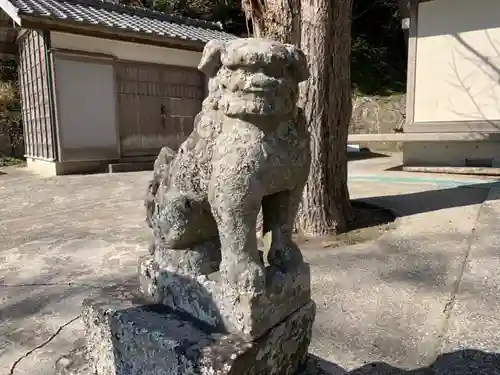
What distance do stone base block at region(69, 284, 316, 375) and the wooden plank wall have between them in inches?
293

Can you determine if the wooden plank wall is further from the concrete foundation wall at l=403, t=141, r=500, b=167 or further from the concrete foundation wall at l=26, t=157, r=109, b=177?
the concrete foundation wall at l=403, t=141, r=500, b=167

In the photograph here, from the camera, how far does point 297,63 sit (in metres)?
1.15

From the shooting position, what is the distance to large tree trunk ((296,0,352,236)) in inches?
137

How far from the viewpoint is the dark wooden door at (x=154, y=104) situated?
895cm

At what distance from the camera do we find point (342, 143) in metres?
3.79

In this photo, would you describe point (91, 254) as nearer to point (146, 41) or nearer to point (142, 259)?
point (142, 259)

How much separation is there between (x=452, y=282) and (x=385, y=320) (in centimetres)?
73

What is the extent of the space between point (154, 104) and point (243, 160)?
8.73 m

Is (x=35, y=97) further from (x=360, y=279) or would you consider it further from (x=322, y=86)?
(x=360, y=279)

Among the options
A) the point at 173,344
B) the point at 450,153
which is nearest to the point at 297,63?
the point at 173,344

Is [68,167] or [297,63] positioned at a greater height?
[297,63]

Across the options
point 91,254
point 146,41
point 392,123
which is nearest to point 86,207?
point 91,254

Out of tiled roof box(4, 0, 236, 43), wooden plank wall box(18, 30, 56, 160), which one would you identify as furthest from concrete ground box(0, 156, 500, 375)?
tiled roof box(4, 0, 236, 43)

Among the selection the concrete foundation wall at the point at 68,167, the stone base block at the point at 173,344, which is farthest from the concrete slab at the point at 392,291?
the concrete foundation wall at the point at 68,167
